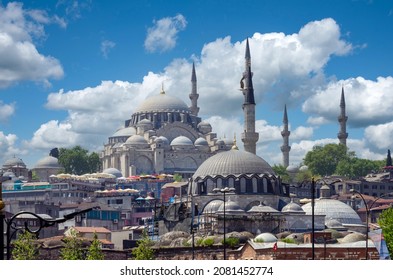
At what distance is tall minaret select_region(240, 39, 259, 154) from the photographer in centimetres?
8881

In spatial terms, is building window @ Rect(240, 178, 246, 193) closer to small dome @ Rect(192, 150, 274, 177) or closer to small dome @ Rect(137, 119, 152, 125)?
small dome @ Rect(192, 150, 274, 177)

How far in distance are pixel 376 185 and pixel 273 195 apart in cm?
4042

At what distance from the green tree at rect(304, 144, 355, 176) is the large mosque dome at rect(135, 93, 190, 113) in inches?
665

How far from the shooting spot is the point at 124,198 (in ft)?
292

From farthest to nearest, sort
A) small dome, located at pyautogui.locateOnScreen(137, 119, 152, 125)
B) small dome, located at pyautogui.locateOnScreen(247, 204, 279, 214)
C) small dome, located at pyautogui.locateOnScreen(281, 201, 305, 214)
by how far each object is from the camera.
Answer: small dome, located at pyautogui.locateOnScreen(137, 119, 152, 125) < small dome, located at pyautogui.locateOnScreen(281, 201, 305, 214) < small dome, located at pyautogui.locateOnScreen(247, 204, 279, 214)

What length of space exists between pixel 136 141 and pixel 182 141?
571cm

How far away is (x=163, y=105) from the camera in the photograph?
441 feet

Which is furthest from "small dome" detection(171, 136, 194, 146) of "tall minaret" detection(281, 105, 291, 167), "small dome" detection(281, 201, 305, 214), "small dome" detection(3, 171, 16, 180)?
"small dome" detection(281, 201, 305, 214)

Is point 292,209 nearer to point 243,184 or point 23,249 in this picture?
point 243,184

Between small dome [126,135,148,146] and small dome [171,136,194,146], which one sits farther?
small dome [171,136,194,146]

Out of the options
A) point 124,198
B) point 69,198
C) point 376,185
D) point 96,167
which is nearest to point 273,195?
point 124,198

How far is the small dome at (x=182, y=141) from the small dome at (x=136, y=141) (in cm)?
365

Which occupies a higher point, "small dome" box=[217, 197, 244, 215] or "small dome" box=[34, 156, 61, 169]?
"small dome" box=[34, 156, 61, 169]
